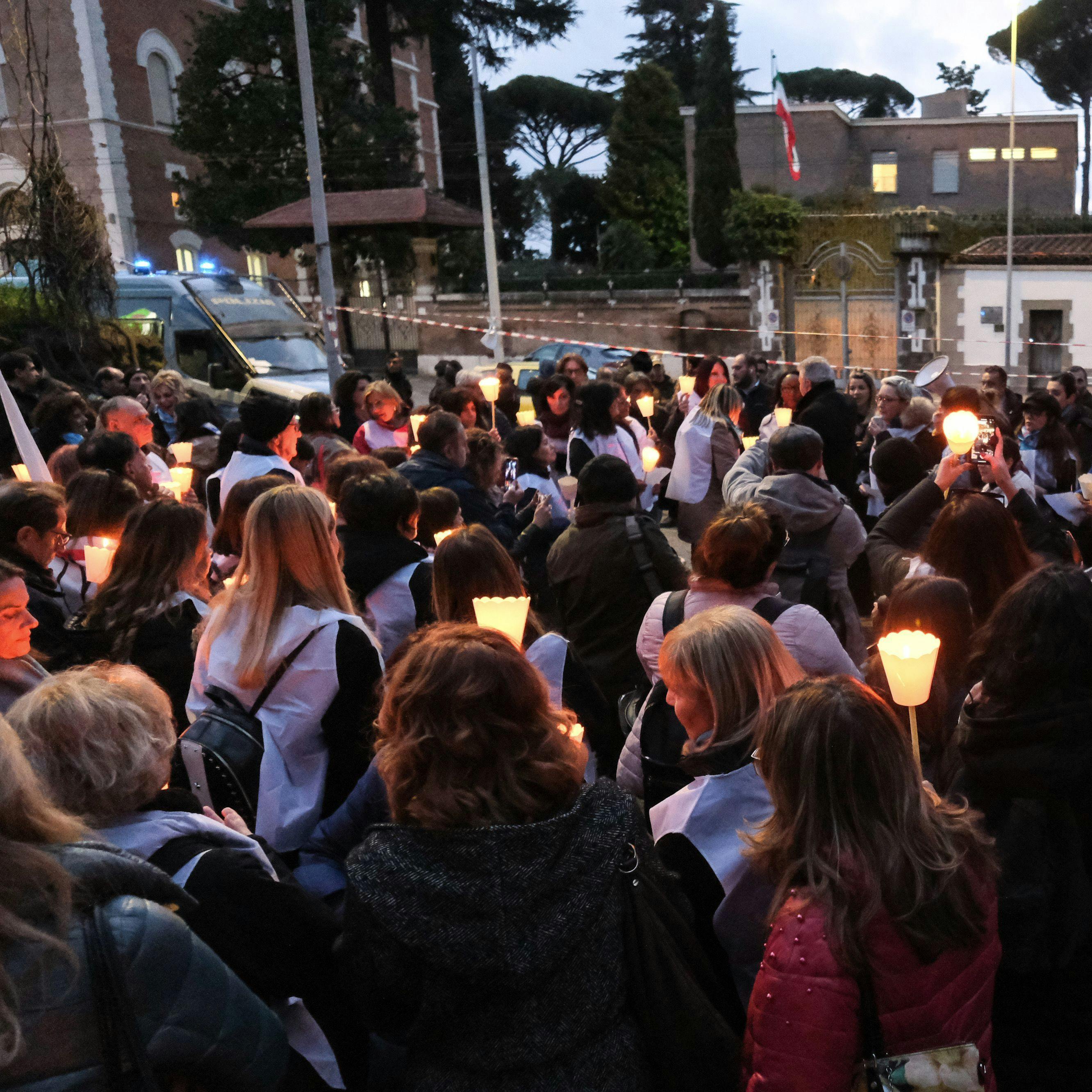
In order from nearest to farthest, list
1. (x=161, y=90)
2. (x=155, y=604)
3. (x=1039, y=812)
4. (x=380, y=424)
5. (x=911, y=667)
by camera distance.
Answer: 1. (x=1039, y=812)
2. (x=911, y=667)
3. (x=155, y=604)
4. (x=380, y=424)
5. (x=161, y=90)

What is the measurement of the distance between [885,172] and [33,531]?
36.8 metres

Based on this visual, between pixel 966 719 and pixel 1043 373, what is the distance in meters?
27.9

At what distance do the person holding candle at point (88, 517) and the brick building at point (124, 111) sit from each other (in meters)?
27.1

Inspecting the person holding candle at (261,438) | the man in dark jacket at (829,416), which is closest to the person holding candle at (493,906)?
the person holding candle at (261,438)

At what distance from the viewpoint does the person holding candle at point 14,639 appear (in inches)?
121

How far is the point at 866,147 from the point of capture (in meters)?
36.1

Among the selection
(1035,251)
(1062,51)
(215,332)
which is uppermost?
(1062,51)

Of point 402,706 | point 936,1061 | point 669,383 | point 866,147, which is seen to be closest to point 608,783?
point 402,706

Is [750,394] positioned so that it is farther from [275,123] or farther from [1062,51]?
[1062,51]

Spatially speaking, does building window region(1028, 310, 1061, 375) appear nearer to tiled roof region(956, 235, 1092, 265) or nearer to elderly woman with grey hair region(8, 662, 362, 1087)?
tiled roof region(956, 235, 1092, 265)

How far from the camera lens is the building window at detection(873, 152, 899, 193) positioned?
119ft

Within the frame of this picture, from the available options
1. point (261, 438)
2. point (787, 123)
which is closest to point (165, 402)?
point (261, 438)

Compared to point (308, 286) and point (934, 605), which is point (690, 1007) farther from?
point (308, 286)

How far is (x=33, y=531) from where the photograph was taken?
4.15 metres
